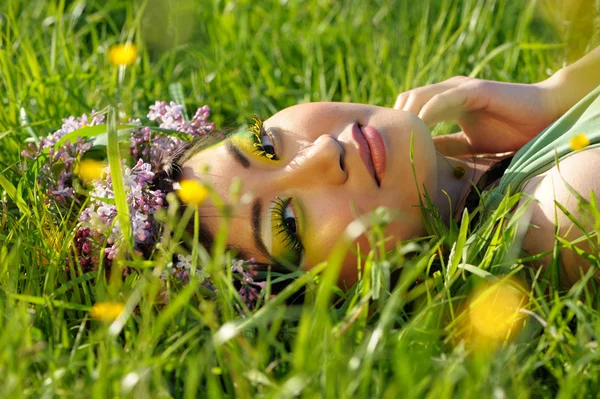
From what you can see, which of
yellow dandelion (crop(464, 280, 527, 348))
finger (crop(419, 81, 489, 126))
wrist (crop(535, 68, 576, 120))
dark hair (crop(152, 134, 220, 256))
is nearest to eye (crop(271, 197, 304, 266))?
dark hair (crop(152, 134, 220, 256))

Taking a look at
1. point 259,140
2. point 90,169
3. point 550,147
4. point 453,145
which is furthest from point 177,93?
point 550,147

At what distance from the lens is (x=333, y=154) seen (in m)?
2.23

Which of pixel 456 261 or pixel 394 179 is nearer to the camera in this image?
pixel 456 261

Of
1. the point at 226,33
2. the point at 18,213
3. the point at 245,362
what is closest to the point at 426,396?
the point at 245,362

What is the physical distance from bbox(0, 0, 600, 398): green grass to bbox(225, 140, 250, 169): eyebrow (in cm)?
37

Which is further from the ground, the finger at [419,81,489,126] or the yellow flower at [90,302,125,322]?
the yellow flower at [90,302,125,322]

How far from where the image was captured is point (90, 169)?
8.21ft

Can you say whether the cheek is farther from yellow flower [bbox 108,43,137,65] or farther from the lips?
yellow flower [bbox 108,43,137,65]

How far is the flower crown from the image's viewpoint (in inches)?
84.9

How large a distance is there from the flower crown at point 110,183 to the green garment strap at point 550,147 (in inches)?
32.4

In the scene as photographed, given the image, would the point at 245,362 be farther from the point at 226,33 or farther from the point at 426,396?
the point at 226,33

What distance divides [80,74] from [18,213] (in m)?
0.90

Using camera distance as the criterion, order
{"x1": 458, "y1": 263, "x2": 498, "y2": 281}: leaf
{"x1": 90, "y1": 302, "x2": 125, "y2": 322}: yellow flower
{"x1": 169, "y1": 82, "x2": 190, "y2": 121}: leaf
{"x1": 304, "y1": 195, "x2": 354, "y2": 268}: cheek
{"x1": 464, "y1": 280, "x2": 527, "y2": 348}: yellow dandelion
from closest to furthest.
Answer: {"x1": 90, "y1": 302, "x2": 125, "y2": 322}: yellow flower < {"x1": 464, "y1": 280, "x2": 527, "y2": 348}: yellow dandelion < {"x1": 458, "y1": 263, "x2": 498, "y2": 281}: leaf < {"x1": 304, "y1": 195, "x2": 354, "y2": 268}: cheek < {"x1": 169, "y1": 82, "x2": 190, "y2": 121}: leaf

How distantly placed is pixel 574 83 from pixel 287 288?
177 cm
